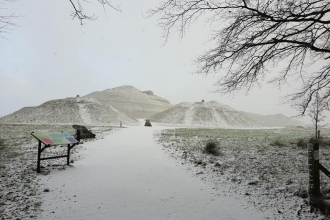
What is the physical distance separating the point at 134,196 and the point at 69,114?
5682cm

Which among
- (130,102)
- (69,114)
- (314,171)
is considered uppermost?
(130,102)

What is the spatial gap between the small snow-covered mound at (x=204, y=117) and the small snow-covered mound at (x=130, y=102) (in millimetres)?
34737

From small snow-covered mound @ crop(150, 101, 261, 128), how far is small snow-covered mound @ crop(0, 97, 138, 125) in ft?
48.9

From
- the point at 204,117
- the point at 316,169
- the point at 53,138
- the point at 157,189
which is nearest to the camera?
the point at 316,169

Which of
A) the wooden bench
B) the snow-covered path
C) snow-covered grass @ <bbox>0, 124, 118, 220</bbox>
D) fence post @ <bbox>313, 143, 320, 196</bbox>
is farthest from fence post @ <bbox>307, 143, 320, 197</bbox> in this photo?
the wooden bench

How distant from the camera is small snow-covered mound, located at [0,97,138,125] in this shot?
53.4 metres

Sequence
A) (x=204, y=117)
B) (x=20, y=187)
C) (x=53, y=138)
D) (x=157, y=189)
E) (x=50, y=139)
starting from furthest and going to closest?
(x=204, y=117) → (x=53, y=138) → (x=50, y=139) → (x=157, y=189) → (x=20, y=187)

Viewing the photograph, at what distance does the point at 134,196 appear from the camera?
5234mm

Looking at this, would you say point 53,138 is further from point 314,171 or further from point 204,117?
point 204,117

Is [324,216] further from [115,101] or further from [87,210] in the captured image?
[115,101]

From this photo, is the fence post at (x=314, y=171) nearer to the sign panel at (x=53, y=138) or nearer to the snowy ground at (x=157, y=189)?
the snowy ground at (x=157, y=189)

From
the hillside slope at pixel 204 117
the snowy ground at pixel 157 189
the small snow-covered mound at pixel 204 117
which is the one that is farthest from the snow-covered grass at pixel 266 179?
the small snow-covered mound at pixel 204 117

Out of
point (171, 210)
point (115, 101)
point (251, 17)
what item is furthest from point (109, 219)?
point (115, 101)

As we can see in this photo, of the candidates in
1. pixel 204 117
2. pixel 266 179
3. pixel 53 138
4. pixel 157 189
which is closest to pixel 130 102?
pixel 204 117
